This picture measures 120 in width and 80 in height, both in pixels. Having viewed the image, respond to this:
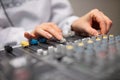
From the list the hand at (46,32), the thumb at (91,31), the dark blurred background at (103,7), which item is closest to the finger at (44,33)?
the hand at (46,32)

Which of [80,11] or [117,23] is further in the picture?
[117,23]

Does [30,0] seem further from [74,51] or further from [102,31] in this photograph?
[74,51]

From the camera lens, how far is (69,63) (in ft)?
1.25

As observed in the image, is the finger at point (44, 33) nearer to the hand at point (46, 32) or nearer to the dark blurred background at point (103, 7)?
the hand at point (46, 32)

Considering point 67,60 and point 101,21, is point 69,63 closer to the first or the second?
point 67,60

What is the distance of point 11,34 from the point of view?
31.2 inches

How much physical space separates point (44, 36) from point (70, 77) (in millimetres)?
324

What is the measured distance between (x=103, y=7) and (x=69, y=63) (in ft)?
4.82

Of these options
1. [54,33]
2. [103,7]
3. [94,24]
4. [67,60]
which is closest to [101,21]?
[94,24]

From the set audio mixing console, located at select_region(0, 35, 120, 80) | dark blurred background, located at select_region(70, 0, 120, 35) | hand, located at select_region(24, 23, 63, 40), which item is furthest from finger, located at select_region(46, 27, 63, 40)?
dark blurred background, located at select_region(70, 0, 120, 35)

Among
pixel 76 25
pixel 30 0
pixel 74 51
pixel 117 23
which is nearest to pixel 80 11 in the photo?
pixel 117 23

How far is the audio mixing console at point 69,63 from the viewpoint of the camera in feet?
1.09

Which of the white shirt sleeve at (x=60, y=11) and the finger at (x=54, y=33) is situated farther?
the white shirt sleeve at (x=60, y=11)

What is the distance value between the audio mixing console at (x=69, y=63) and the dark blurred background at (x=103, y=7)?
1.06m
